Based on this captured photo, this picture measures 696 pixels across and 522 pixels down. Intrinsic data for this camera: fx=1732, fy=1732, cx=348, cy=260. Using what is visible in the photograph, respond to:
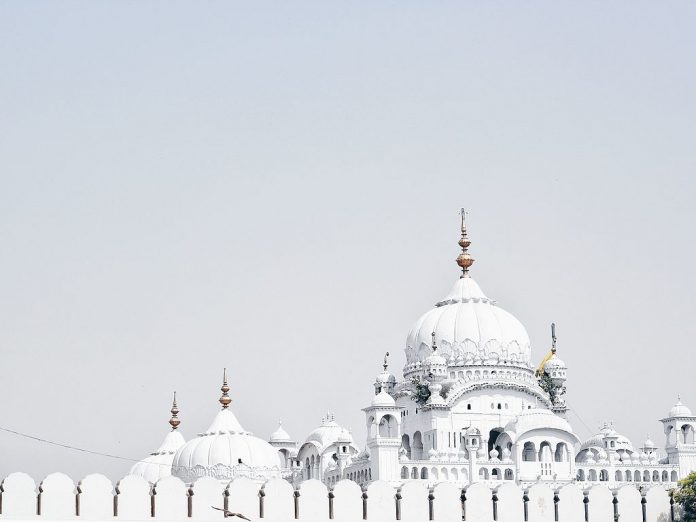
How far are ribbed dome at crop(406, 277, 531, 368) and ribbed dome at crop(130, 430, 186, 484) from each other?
11.0 m

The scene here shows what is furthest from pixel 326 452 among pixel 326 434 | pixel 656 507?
pixel 656 507

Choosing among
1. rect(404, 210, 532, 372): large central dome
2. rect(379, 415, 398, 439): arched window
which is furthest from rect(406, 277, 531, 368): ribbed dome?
rect(379, 415, 398, 439): arched window

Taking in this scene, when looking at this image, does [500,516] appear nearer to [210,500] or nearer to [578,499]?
[578,499]

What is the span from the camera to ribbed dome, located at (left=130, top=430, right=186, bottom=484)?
237 feet

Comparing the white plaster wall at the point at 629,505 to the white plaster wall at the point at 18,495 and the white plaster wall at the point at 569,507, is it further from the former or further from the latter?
the white plaster wall at the point at 18,495

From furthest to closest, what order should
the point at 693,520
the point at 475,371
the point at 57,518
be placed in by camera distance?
the point at 475,371, the point at 693,520, the point at 57,518

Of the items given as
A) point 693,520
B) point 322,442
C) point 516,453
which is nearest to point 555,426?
point 516,453

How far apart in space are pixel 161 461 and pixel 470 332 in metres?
14.3

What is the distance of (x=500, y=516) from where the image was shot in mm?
37844

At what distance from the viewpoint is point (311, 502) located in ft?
120

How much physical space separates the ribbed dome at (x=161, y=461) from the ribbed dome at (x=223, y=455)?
337 centimetres

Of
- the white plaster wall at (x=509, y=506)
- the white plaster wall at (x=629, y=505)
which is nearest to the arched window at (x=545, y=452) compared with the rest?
the white plaster wall at (x=629, y=505)

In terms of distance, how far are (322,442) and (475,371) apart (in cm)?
701

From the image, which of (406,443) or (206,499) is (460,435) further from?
(206,499)
